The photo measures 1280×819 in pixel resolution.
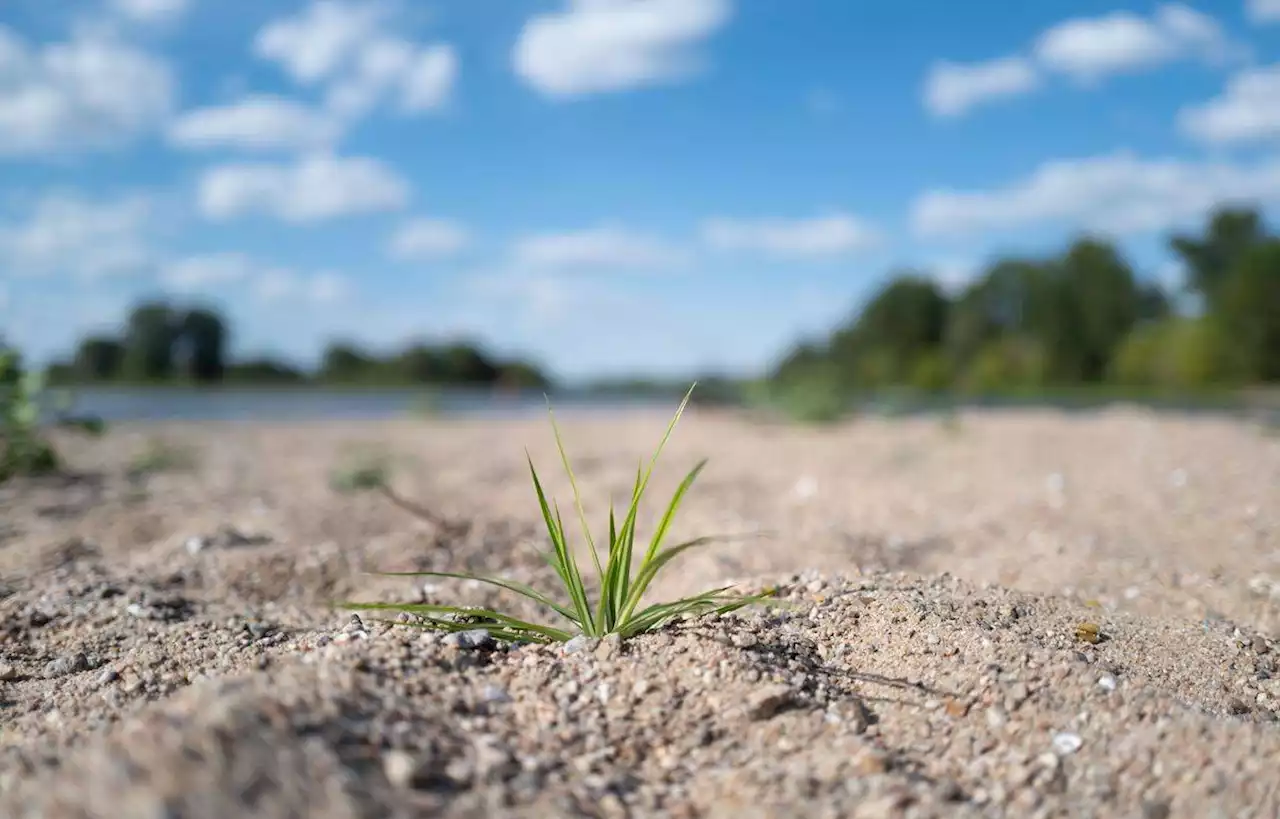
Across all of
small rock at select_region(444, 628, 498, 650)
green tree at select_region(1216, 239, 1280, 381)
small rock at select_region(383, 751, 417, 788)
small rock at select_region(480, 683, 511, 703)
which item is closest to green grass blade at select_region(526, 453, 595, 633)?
small rock at select_region(444, 628, 498, 650)

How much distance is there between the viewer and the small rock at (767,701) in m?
1.91

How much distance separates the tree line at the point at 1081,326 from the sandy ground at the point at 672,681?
25.3 metres

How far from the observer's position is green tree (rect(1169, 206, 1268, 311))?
36844 millimetres

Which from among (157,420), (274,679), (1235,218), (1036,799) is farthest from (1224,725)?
(1235,218)

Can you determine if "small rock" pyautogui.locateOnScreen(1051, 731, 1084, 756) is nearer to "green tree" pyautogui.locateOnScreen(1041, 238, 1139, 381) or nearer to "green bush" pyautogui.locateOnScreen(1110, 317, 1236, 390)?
"green bush" pyautogui.locateOnScreen(1110, 317, 1236, 390)

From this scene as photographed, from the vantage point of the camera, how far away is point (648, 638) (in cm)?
222

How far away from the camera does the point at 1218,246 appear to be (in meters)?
37.9

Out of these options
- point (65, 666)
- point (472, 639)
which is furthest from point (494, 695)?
point (65, 666)

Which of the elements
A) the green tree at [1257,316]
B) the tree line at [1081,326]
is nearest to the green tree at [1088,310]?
the tree line at [1081,326]

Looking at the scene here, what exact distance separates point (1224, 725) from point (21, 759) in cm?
235

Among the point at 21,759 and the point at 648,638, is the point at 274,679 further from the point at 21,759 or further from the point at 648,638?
the point at 648,638

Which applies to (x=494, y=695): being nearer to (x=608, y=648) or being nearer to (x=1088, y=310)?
(x=608, y=648)

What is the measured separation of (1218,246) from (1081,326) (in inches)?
234

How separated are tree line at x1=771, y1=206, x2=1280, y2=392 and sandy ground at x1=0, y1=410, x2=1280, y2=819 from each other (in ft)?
83.1
